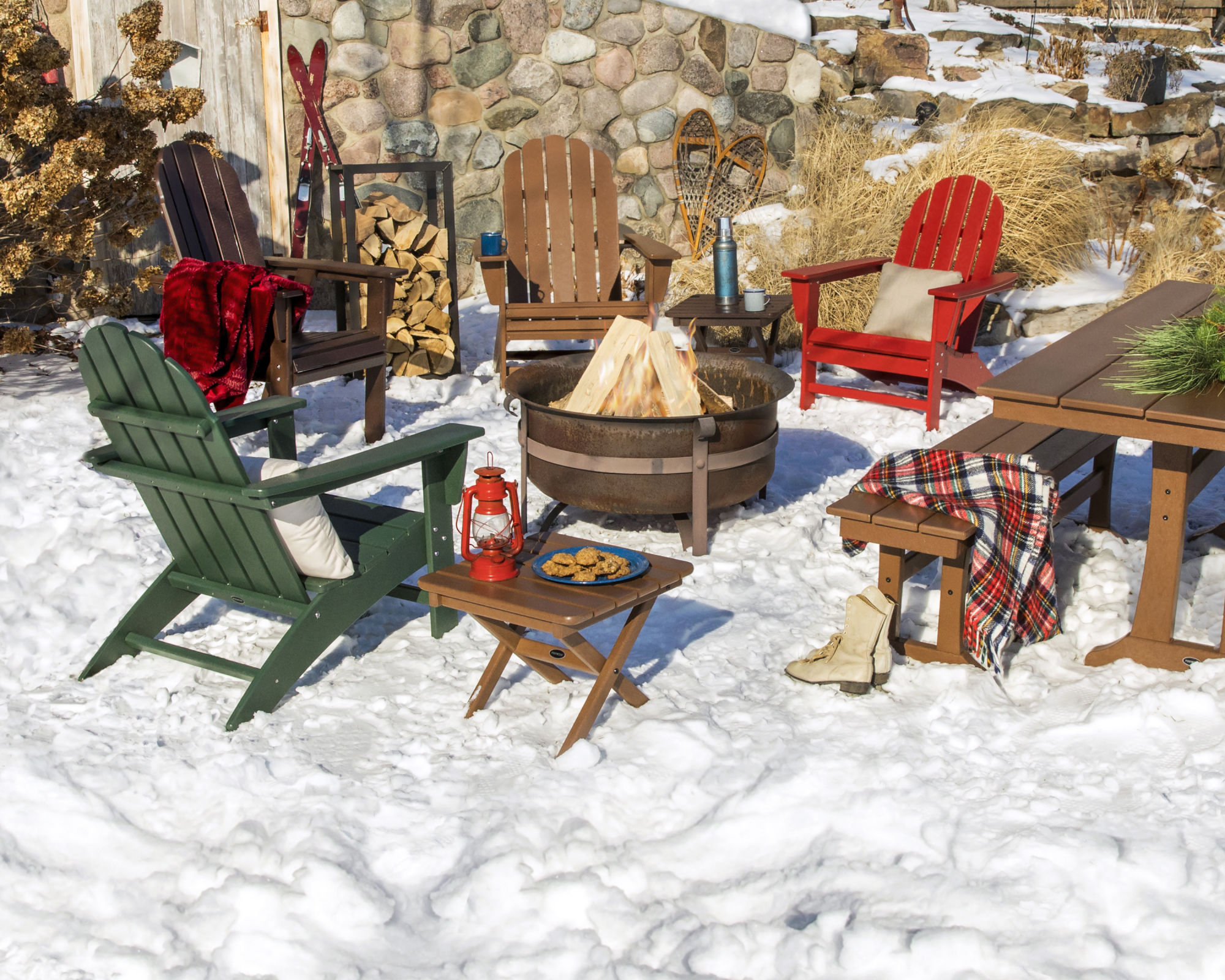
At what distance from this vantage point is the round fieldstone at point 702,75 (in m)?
7.41

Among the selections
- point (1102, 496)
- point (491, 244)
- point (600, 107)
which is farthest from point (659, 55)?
point (1102, 496)

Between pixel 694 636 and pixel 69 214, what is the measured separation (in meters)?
3.63

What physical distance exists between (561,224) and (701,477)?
7.96 feet

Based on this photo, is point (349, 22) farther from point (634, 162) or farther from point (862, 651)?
point (862, 651)

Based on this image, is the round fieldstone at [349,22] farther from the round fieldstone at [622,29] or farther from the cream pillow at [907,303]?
the cream pillow at [907,303]

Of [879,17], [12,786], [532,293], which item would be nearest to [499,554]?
[12,786]

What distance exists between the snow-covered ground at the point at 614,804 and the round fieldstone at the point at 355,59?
4.14 meters

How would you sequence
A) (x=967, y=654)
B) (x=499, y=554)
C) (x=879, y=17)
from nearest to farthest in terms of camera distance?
(x=499, y=554), (x=967, y=654), (x=879, y=17)

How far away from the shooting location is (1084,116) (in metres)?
7.40

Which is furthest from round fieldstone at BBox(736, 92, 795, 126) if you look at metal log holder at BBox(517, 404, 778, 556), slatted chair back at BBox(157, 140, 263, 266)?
metal log holder at BBox(517, 404, 778, 556)

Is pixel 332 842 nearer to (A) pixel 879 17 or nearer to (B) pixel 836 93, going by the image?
(B) pixel 836 93

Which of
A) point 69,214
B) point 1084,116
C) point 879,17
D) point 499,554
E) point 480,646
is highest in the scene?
point 879,17

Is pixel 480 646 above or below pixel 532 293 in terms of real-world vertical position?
below

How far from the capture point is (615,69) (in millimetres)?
7336
